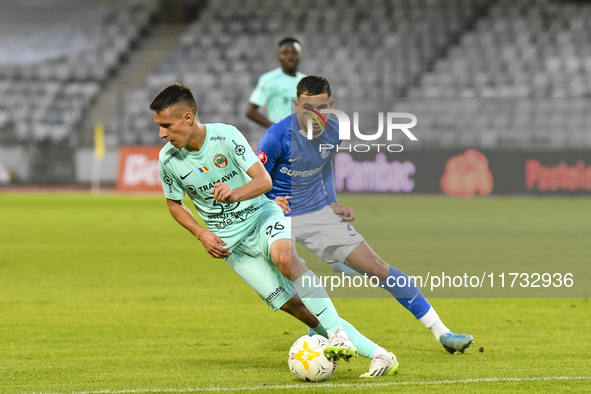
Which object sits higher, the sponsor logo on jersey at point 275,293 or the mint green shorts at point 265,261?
the mint green shorts at point 265,261

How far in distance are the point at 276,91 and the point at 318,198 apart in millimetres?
4501

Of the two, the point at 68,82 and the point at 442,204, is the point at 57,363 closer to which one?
the point at 442,204

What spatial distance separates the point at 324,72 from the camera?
29.6 m

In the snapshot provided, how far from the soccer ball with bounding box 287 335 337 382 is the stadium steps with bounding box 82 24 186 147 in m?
24.8

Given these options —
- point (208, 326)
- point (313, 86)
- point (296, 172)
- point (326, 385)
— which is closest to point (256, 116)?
point (208, 326)

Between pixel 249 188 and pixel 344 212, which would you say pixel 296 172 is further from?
pixel 249 188

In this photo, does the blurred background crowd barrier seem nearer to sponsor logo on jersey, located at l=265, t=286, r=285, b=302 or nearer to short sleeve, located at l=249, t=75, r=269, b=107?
short sleeve, located at l=249, t=75, r=269, b=107

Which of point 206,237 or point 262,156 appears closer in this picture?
point 206,237

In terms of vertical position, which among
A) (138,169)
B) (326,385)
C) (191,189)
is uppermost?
(191,189)

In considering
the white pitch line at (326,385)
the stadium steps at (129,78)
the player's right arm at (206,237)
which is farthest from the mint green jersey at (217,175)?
the stadium steps at (129,78)

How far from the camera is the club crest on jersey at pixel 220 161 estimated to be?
510 cm

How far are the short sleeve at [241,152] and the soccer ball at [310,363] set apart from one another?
3.57ft

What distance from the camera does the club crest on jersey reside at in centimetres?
510

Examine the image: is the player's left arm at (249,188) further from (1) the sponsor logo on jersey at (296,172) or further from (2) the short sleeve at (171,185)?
(1) the sponsor logo on jersey at (296,172)
